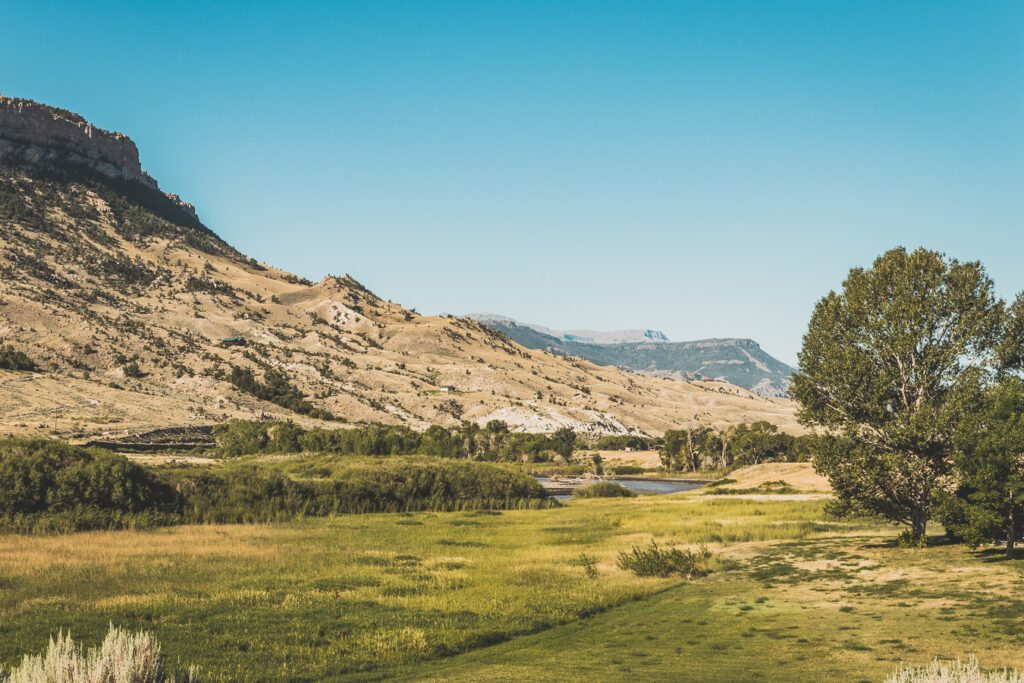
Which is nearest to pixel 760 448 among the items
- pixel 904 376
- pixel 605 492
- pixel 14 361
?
pixel 605 492

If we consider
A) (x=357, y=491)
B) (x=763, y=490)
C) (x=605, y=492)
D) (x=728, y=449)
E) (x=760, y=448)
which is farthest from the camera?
(x=728, y=449)

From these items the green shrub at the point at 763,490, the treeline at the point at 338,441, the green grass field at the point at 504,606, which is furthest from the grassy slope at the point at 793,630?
the treeline at the point at 338,441

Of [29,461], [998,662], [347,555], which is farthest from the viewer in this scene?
[29,461]

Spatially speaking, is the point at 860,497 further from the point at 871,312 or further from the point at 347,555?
the point at 347,555

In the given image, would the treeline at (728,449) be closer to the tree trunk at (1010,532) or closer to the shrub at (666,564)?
the shrub at (666,564)

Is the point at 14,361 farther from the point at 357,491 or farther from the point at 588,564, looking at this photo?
the point at 588,564

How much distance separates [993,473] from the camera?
105ft

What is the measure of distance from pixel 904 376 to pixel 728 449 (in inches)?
4917

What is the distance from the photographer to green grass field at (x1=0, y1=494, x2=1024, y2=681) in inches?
864

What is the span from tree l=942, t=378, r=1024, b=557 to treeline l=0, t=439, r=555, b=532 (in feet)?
163

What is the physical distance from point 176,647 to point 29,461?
123 feet

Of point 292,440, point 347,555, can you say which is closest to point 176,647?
point 347,555

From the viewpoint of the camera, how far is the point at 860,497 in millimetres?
39219

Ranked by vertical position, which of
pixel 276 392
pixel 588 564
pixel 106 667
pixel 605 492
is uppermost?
pixel 276 392
